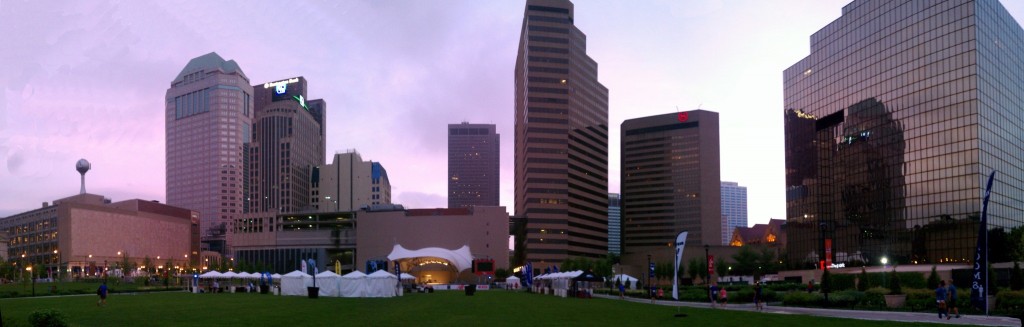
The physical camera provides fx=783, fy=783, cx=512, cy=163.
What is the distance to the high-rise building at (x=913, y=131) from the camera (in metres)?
95.8

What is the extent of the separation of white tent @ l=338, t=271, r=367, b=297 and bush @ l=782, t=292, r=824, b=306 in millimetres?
37144

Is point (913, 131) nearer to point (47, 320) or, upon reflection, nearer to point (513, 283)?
point (513, 283)

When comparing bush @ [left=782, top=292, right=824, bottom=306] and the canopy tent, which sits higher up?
bush @ [left=782, top=292, right=824, bottom=306]

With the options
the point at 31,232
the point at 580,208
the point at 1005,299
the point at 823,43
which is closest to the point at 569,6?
the point at 580,208

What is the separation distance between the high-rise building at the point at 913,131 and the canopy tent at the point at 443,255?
62708 millimetres

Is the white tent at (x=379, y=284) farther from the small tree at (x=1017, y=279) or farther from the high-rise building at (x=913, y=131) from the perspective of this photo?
the high-rise building at (x=913, y=131)

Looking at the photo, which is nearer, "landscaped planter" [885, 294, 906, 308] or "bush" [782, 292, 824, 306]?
"landscaped planter" [885, 294, 906, 308]

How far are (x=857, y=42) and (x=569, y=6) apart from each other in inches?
3355

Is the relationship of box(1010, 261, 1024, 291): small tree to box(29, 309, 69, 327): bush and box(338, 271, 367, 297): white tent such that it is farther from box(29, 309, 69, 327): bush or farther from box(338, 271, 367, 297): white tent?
box(29, 309, 69, 327): bush

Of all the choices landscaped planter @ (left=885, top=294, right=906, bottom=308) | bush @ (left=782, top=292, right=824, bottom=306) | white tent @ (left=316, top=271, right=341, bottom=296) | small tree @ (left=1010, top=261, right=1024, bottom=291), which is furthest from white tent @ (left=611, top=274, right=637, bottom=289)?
landscaped planter @ (left=885, top=294, right=906, bottom=308)

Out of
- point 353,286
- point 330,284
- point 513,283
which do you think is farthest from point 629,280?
point 330,284

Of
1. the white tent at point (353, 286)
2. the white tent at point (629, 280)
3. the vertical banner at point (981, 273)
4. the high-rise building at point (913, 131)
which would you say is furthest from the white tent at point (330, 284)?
the high-rise building at point (913, 131)

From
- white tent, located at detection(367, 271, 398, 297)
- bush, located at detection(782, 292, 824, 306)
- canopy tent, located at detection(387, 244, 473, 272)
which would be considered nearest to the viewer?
bush, located at detection(782, 292, 824, 306)

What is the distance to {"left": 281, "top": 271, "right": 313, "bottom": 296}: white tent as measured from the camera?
236 feet
